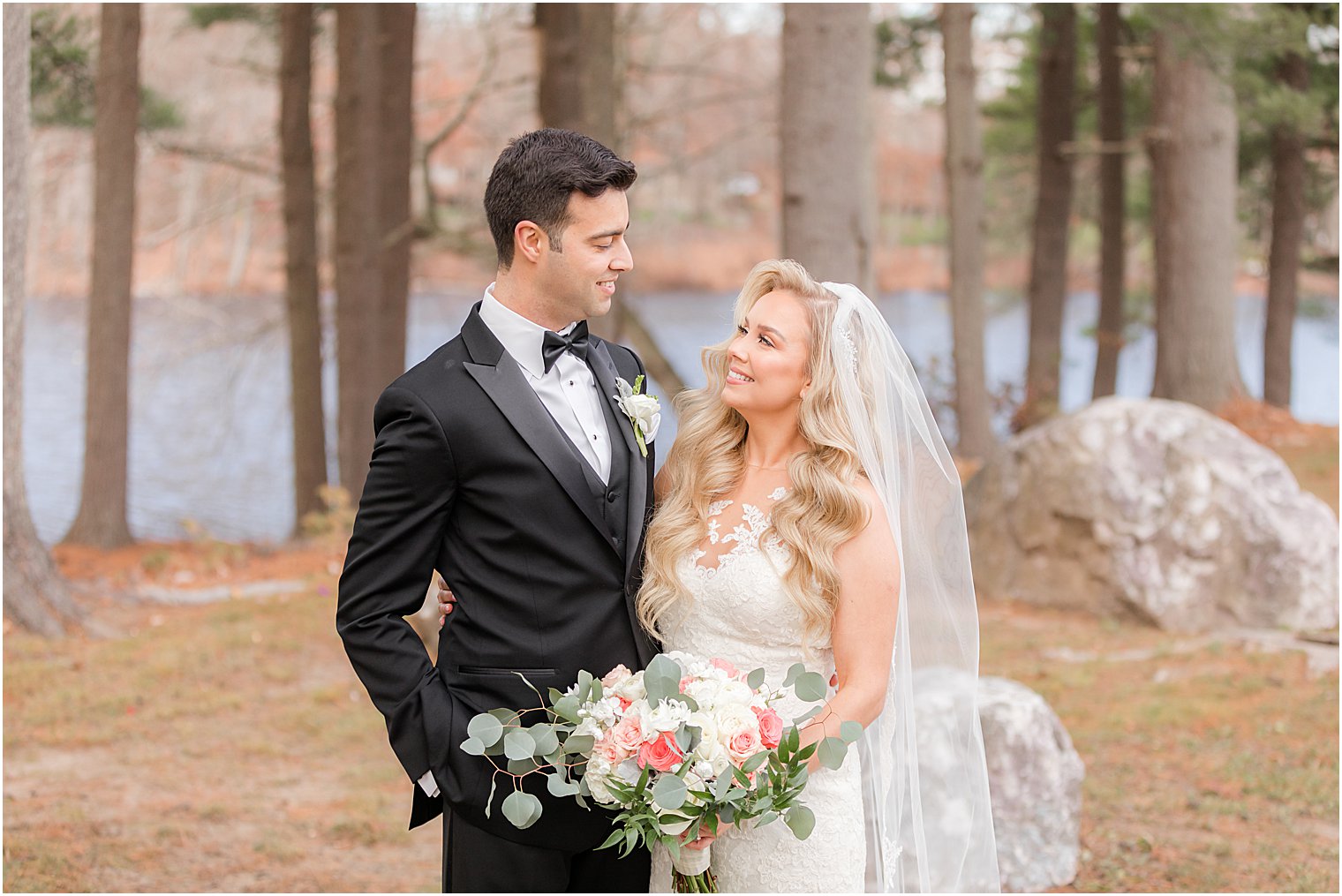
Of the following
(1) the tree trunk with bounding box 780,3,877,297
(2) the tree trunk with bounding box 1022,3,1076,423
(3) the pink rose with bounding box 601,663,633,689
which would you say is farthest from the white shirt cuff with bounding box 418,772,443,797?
(2) the tree trunk with bounding box 1022,3,1076,423

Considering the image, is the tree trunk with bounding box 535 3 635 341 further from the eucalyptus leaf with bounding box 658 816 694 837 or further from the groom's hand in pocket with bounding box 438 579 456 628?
the eucalyptus leaf with bounding box 658 816 694 837

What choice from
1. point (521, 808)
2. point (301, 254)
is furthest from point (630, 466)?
point (301, 254)

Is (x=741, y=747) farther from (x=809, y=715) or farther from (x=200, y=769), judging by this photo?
(x=200, y=769)

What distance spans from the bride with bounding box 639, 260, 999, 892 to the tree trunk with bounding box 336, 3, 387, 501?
808 cm

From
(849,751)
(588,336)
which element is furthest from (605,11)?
(849,751)

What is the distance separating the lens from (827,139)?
691cm

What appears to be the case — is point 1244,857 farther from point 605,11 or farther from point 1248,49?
point 1248,49

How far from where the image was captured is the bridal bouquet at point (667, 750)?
251 centimetres

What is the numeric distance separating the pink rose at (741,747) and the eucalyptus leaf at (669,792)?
12 cm

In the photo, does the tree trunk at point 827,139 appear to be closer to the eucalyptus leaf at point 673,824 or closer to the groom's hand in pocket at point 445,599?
A: the groom's hand in pocket at point 445,599

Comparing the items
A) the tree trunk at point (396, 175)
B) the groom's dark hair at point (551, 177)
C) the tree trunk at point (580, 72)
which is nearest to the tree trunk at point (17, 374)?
the tree trunk at point (580, 72)

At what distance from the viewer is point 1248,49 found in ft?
35.1

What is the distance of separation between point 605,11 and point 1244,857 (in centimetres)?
719

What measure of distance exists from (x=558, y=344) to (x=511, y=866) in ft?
4.02
